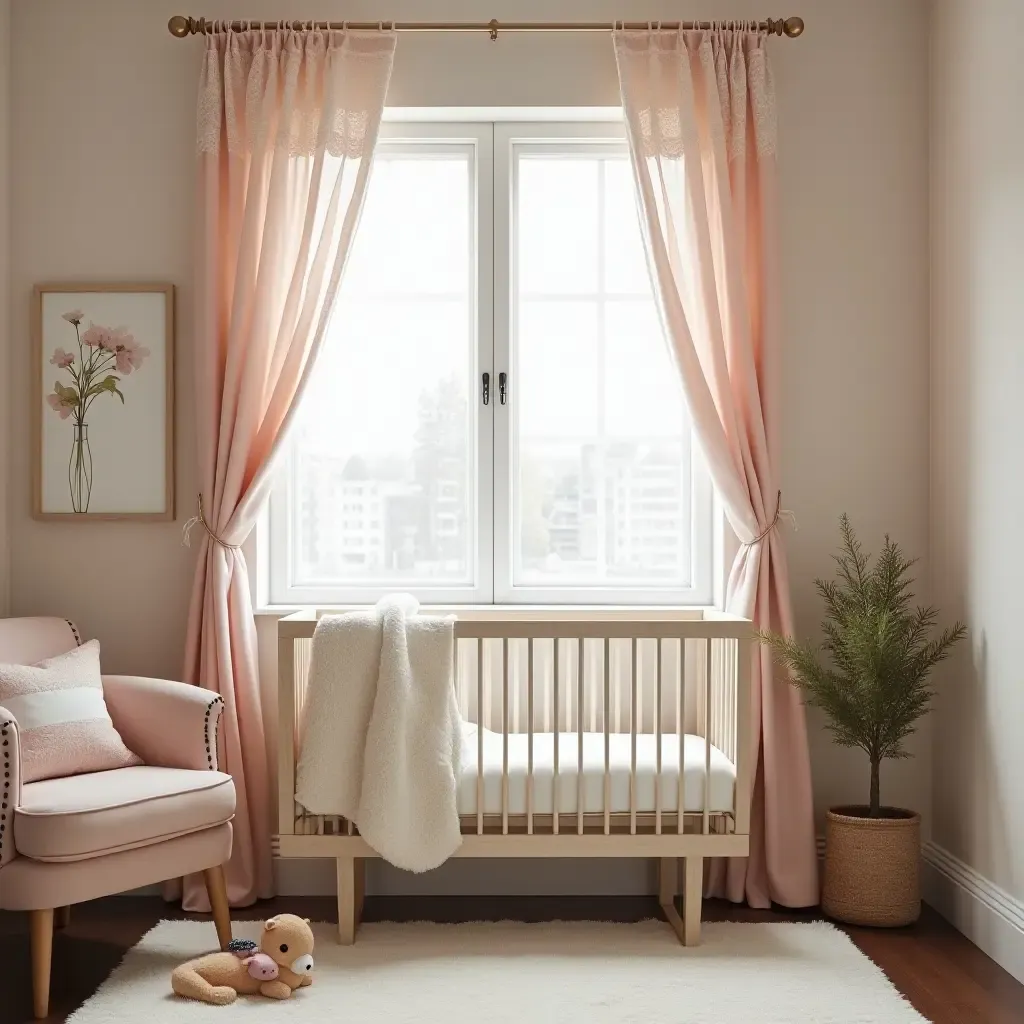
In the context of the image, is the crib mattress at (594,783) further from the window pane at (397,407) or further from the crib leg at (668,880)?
the window pane at (397,407)

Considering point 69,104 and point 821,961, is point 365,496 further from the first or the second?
point 821,961

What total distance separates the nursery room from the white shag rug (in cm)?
3

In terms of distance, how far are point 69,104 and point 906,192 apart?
2.43 m

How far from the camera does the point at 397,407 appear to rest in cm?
343

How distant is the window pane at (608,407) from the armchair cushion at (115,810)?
1.17 m

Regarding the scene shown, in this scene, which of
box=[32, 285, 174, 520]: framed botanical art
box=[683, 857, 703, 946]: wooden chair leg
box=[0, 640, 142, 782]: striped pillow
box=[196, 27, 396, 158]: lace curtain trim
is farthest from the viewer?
box=[32, 285, 174, 520]: framed botanical art

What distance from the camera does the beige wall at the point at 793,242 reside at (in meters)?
3.26

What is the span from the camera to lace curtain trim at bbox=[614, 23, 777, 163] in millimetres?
3146

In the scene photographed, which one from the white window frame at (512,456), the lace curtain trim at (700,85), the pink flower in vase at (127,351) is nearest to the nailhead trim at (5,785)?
the pink flower in vase at (127,351)

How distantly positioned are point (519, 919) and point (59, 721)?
1.28 metres

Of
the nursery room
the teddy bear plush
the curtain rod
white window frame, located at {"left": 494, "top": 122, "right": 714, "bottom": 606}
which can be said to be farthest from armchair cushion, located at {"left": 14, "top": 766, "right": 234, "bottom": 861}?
the curtain rod

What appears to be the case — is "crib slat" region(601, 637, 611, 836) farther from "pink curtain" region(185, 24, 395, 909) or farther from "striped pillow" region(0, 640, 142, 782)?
"striped pillow" region(0, 640, 142, 782)

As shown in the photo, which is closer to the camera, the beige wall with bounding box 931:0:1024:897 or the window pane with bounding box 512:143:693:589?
the beige wall with bounding box 931:0:1024:897

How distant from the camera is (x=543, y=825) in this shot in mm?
2791
